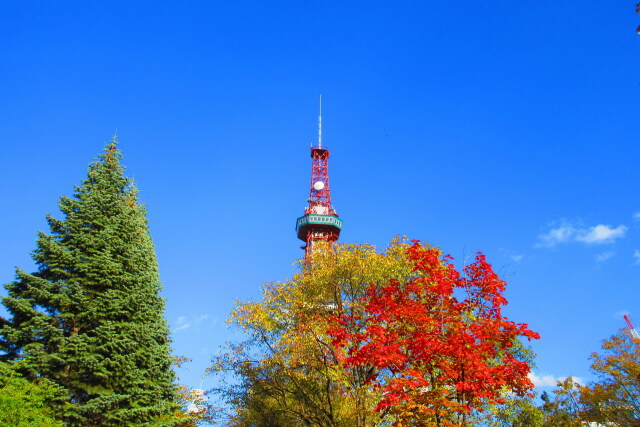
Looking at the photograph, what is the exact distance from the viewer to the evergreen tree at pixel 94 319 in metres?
14.2

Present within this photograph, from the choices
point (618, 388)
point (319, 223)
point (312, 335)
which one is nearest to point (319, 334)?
point (312, 335)

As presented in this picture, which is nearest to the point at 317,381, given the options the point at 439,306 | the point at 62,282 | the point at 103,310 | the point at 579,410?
the point at 439,306

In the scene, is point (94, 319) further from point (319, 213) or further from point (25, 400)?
point (319, 213)

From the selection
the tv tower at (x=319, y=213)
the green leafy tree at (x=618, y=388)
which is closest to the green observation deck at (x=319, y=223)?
the tv tower at (x=319, y=213)

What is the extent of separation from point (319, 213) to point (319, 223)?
5.76 feet

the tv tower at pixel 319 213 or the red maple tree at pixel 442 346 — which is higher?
the tv tower at pixel 319 213

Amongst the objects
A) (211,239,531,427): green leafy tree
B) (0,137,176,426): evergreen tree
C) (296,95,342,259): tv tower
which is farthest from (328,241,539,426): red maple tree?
(296,95,342,259): tv tower

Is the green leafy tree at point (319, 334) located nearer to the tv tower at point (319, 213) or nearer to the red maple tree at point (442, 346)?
the red maple tree at point (442, 346)

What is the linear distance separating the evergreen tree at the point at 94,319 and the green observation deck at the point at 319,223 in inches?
1960

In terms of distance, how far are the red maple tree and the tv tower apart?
5391 centimetres

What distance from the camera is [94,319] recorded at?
15430 mm

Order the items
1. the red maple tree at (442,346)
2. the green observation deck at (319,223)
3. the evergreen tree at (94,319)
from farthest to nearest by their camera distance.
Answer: the green observation deck at (319,223) → the evergreen tree at (94,319) → the red maple tree at (442,346)

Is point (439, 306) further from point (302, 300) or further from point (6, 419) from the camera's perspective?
point (6, 419)

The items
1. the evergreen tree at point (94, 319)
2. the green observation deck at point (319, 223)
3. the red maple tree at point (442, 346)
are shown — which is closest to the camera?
the red maple tree at point (442, 346)
